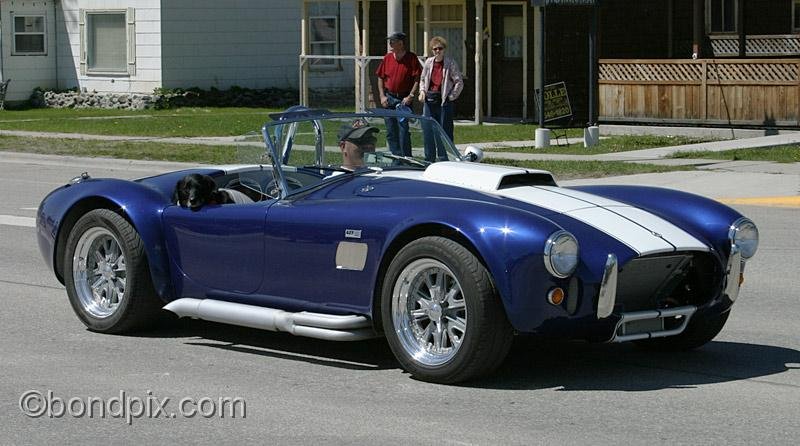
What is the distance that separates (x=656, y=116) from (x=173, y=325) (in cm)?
1793

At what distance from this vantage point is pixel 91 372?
24.6ft

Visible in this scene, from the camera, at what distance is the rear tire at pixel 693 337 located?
7.73 meters

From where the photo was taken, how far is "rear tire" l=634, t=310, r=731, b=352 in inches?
305

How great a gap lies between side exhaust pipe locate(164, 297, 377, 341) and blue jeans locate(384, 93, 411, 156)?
1.39 m

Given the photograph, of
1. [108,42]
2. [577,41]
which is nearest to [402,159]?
[577,41]

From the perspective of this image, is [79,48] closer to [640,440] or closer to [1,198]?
[1,198]

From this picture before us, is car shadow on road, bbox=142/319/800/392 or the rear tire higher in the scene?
the rear tire

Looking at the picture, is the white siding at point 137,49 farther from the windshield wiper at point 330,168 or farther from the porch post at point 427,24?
the windshield wiper at point 330,168

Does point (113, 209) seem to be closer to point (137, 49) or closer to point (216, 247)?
point (216, 247)

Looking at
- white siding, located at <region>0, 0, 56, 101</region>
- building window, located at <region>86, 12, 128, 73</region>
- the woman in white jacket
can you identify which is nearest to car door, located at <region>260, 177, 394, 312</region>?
the woman in white jacket

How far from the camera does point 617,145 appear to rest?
76.8 ft

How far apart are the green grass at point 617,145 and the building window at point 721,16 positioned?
5334 mm

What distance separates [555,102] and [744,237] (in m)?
16.0

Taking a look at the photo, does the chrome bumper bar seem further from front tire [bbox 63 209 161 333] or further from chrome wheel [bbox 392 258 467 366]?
front tire [bbox 63 209 161 333]
